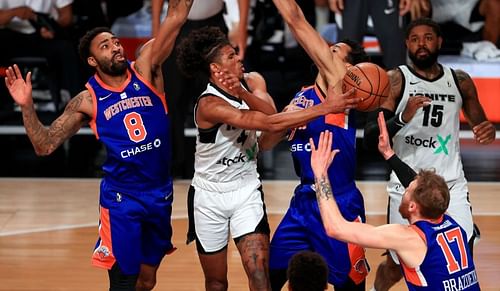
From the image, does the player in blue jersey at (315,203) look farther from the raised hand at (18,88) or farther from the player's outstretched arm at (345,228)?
the raised hand at (18,88)

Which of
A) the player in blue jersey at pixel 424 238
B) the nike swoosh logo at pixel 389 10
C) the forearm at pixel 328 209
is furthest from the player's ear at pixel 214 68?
the nike swoosh logo at pixel 389 10

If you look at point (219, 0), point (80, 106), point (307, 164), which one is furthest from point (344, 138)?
point (219, 0)

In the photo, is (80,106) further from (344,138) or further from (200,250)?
(344,138)

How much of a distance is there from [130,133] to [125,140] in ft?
0.16

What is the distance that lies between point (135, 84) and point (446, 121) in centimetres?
189

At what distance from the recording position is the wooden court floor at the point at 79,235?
Result: 7.79m

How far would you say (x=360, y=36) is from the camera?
35.0 feet

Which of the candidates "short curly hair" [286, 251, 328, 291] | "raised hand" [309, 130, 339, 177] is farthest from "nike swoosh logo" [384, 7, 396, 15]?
"short curly hair" [286, 251, 328, 291]

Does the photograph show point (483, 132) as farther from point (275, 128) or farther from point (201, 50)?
point (201, 50)

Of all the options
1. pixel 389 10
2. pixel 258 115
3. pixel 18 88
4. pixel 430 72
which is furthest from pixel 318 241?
pixel 389 10

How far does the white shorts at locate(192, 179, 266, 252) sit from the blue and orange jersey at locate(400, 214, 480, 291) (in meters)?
1.19

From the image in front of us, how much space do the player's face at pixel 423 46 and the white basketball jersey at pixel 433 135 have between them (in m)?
0.13

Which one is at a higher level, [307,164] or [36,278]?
[307,164]

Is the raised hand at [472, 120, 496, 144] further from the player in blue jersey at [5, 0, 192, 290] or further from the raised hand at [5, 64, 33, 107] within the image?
the raised hand at [5, 64, 33, 107]
